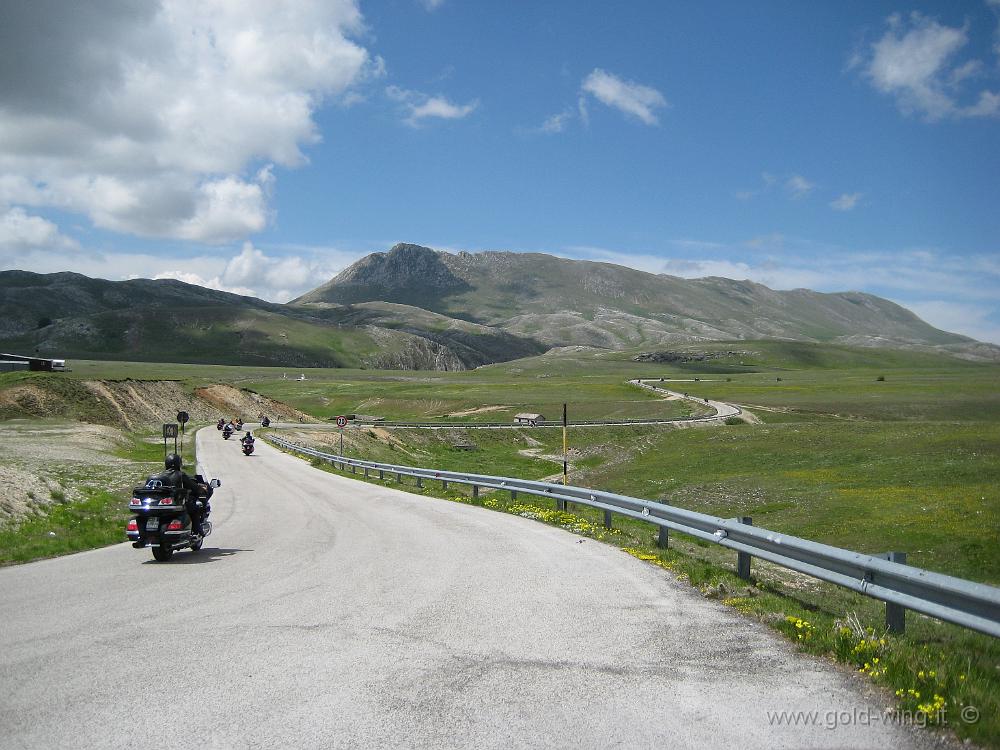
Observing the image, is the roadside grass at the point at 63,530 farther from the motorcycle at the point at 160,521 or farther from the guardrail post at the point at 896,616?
the guardrail post at the point at 896,616

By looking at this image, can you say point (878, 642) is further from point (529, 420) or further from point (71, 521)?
point (529, 420)

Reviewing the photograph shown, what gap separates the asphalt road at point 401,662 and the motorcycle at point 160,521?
854 millimetres

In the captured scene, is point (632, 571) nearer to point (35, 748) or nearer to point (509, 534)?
point (509, 534)

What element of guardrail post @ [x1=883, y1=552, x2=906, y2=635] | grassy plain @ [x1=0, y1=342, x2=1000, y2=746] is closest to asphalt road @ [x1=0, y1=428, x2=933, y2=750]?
grassy plain @ [x1=0, y1=342, x2=1000, y2=746]

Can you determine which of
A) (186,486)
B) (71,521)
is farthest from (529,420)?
(186,486)

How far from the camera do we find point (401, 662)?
22.6ft

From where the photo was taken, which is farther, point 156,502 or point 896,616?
point 156,502

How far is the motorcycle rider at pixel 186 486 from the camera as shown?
13.9m

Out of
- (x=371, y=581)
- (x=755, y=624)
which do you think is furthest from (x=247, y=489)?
(x=755, y=624)

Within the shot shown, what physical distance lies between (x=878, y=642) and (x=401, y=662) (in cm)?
464

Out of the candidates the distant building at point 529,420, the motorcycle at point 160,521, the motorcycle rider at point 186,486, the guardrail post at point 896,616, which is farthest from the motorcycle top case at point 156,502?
the distant building at point 529,420

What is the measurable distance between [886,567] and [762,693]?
284cm

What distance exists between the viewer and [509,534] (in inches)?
643

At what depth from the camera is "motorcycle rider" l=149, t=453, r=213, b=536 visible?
45.7 feet
